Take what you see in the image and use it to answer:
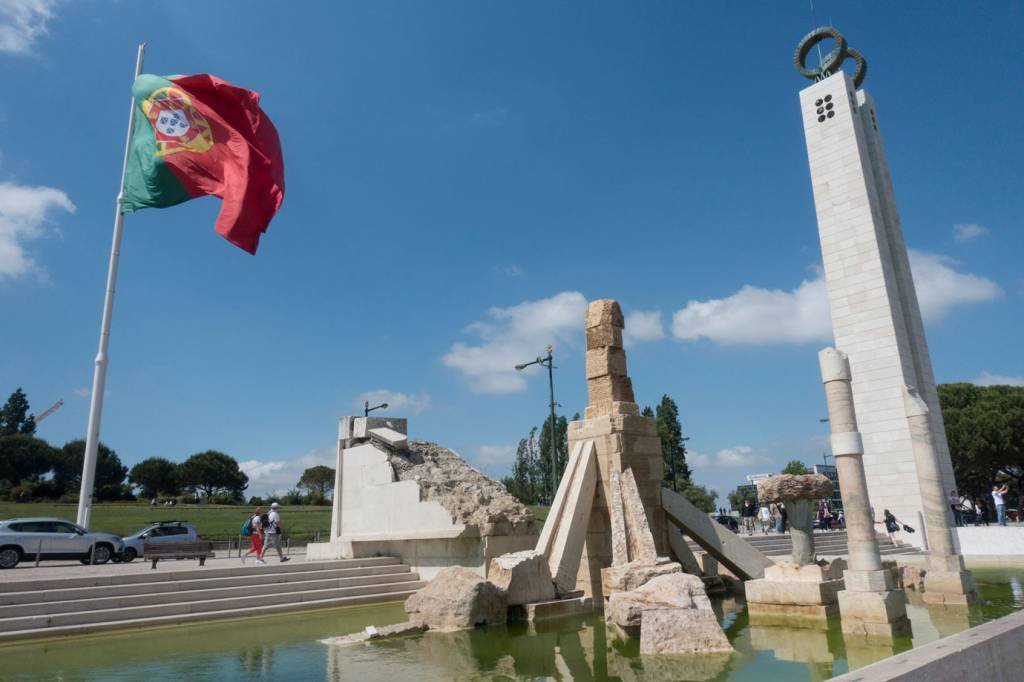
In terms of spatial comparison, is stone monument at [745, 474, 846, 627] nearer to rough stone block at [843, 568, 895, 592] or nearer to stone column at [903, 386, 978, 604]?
rough stone block at [843, 568, 895, 592]

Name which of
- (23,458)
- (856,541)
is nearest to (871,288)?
(856,541)

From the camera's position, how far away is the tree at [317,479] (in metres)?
70.1

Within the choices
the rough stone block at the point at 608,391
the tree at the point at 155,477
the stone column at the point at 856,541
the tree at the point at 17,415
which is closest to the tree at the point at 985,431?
the rough stone block at the point at 608,391

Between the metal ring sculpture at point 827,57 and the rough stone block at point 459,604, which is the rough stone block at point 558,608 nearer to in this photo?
the rough stone block at point 459,604

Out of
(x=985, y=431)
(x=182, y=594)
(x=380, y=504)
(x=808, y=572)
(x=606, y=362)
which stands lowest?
(x=182, y=594)

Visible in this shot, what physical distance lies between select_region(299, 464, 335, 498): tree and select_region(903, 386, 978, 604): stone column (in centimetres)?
6619

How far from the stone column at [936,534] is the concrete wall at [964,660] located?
5025 millimetres

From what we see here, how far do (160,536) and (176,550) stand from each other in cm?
385

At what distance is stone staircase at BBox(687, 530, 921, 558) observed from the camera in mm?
19219

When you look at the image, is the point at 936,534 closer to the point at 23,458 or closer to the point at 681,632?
the point at 681,632

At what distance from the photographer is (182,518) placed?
113 feet

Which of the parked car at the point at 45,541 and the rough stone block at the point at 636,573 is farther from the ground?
the parked car at the point at 45,541

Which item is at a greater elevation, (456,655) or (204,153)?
(204,153)

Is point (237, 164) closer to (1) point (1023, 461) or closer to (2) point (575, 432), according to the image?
(2) point (575, 432)
